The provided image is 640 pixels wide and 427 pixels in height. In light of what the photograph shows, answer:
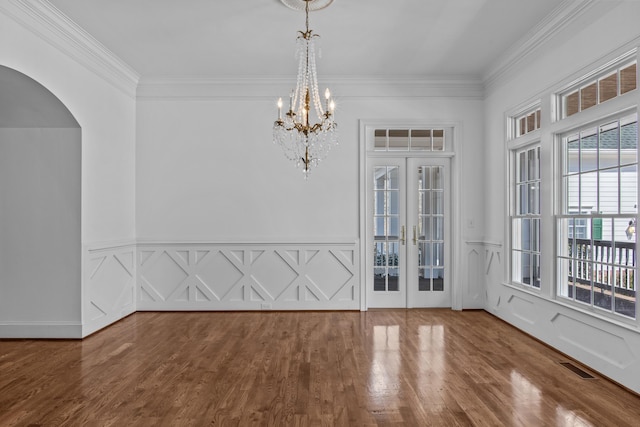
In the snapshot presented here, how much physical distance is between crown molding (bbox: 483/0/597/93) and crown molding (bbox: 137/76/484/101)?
1.49 feet

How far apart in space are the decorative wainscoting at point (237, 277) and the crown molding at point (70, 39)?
2.28 m

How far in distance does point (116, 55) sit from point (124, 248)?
7.93 ft

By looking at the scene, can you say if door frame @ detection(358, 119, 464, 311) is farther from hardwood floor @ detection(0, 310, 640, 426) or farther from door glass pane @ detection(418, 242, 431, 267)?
hardwood floor @ detection(0, 310, 640, 426)

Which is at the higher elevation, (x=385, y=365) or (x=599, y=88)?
(x=599, y=88)

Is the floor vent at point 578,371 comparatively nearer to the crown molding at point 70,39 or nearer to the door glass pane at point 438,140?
the door glass pane at point 438,140

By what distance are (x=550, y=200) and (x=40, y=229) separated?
5.41 metres

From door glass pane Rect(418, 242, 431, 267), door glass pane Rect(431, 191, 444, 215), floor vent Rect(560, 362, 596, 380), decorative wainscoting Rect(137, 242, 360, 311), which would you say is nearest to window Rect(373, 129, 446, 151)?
door glass pane Rect(431, 191, 444, 215)

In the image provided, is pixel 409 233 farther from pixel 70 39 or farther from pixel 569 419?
pixel 70 39

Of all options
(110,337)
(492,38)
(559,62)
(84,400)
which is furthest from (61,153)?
(559,62)

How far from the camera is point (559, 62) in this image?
412cm

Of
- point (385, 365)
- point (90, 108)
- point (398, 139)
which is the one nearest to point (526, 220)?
point (398, 139)

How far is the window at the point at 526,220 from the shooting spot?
184 inches

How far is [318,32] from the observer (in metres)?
4.46

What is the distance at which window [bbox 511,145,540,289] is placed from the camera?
184 inches
